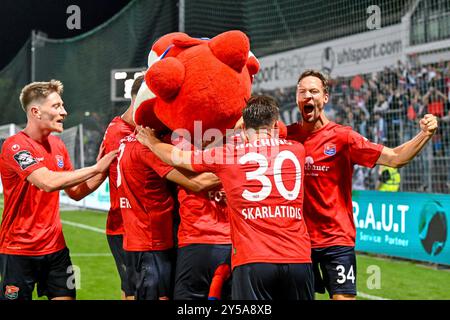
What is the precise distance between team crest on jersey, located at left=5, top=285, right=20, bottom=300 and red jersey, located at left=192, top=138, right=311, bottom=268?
1757mm

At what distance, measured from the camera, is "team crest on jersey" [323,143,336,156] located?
4.41 m

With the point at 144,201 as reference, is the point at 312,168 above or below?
above

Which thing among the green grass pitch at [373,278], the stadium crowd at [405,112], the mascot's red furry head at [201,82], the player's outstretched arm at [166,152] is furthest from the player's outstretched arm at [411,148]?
the stadium crowd at [405,112]

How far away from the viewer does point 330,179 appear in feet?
14.4

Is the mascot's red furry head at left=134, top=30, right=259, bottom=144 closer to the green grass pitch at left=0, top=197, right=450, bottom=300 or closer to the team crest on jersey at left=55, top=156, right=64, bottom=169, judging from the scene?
the team crest on jersey at left=55, top=156, right=64, bottom=169

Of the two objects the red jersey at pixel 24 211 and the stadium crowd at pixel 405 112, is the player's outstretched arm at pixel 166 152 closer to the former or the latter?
the red jersey at pixel 24 211

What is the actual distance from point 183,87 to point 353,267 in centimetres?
188

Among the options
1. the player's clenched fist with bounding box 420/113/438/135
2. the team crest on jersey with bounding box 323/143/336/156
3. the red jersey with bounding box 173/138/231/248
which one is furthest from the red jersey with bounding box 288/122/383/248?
the red jersey with bounding box 173/138/231/248

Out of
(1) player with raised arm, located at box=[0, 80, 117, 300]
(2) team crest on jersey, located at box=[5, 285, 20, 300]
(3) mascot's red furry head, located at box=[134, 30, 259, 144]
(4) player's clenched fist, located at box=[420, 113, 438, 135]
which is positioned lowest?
(2) team crest on jersey, located at box=[5, 285, 20, 300]

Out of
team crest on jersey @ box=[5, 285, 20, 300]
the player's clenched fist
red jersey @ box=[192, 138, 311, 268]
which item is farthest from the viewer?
team crest on jersey @ box=[5, 285, 20, 300]

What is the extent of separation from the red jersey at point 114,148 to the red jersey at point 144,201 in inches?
28.1

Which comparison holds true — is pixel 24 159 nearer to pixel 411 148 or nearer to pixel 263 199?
pixel 263 199

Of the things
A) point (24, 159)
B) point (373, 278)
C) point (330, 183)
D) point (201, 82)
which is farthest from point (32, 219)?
point (373, 278)

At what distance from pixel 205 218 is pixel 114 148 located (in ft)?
4.55
